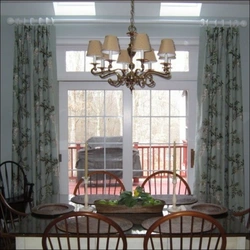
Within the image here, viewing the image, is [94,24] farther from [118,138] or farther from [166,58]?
[166,58]

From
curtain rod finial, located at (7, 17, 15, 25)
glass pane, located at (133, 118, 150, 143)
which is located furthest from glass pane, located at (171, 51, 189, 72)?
curtain rod finial, located at (7, 17, 15, 25)

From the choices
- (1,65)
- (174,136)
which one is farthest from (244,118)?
(1,65)

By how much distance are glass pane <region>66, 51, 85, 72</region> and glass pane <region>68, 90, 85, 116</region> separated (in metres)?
0.27

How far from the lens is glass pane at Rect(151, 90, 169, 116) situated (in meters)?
4.52

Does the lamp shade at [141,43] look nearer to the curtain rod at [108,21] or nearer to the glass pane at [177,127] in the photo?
the curtain rod at [108,21]

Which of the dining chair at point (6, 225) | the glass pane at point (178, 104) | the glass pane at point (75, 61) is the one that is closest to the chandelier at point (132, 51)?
the dining chair at point (6, 225)

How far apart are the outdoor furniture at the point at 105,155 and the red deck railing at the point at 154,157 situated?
64 millimetres

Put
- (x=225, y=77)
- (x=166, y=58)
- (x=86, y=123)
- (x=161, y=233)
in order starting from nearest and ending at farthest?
(x=161, y=233) → (x=166, y=58) → (x=225, y=77) → (x=86, y=123)

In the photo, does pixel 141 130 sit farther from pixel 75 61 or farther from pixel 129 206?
pixel 129 206

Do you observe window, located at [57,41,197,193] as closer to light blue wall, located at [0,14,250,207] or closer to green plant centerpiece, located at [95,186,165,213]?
light blue wall, located at [0,14,250,207]

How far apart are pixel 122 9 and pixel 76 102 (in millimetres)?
1255

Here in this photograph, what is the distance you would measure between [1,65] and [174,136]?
2294mm

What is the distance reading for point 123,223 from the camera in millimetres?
2453

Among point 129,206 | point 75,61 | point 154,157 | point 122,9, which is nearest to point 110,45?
point 129,206
